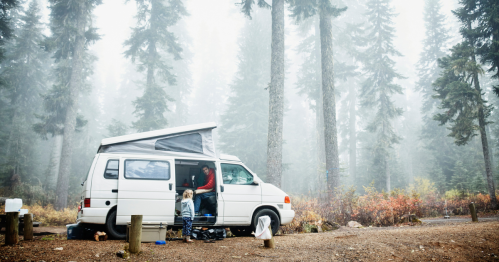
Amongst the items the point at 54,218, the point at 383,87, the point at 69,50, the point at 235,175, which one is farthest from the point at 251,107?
the point at 235,175

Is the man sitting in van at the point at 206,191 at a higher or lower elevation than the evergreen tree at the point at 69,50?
lower

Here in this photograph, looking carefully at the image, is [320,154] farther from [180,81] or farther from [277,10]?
[180,81]

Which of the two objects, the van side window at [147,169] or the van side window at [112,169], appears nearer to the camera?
the van side window at [112,169]

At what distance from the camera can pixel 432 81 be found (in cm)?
2838

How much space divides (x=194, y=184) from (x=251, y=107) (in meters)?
19.4

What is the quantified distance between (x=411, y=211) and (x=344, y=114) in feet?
89.1

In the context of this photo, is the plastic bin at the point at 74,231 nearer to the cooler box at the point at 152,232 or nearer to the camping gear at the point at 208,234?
the cooler box at the point at 152,232

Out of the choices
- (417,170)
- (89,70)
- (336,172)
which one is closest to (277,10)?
(336,172)

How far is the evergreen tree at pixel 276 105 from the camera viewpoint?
12.0m

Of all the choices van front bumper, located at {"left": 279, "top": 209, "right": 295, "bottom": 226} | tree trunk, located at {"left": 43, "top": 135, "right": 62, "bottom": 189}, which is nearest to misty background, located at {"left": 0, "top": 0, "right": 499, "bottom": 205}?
tree trunk, located at {"left": 43, "top": 135, "right": 62, "bottom": 189}

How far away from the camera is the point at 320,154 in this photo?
22.3 meters

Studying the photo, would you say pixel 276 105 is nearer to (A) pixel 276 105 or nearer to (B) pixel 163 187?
(A) pixel 276 105

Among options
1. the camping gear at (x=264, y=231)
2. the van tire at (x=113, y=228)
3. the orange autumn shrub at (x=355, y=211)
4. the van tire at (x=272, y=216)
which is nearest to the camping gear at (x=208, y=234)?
the van tire at (x=272, y=216)

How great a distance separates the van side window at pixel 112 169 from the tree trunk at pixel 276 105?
6867 mm
